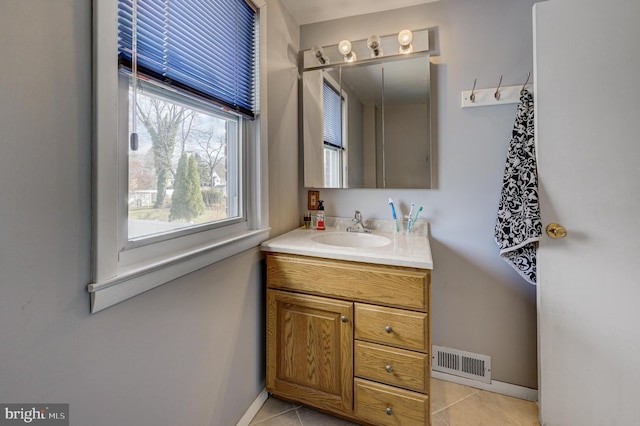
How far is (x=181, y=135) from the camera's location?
107cm

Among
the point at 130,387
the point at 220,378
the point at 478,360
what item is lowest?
the point at 478,360

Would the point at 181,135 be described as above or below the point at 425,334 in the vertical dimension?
above

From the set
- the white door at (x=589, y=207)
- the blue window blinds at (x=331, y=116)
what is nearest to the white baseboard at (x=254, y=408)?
the white door at (x=589, y=207)

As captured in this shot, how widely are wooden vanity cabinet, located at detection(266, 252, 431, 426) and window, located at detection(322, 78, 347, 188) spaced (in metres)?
0.73

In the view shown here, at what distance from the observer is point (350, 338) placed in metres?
1.30

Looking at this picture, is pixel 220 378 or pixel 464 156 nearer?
pixel 220 378

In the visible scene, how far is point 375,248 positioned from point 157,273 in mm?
932

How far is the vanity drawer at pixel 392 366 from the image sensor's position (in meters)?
1.20

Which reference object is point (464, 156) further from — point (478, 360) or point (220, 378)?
point (220, 378)

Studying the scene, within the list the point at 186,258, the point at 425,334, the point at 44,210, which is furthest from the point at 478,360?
the point at 44,210

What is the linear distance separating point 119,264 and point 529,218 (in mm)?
1639

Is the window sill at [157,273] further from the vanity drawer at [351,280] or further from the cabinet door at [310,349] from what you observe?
the cabinet door at [310,349]

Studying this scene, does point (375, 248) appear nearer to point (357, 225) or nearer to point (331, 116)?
point (357, 225)

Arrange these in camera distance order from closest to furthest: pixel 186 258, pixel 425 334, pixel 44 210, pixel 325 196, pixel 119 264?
pixel 44 210 → pixel 119 264 → pixel 186 258 → pixel 425 334 → pixel 325 196
